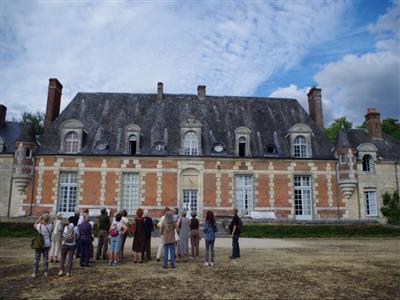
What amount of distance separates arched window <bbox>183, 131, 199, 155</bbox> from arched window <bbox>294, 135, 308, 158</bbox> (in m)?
6.44

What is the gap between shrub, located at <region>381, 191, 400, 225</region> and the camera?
70.4 feet

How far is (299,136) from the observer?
22609 mm

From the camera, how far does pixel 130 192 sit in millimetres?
21172

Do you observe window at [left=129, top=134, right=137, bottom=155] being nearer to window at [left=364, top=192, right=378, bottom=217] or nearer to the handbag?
the handbag

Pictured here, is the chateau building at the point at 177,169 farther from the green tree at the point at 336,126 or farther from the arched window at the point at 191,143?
the green tree at the point at 336,126

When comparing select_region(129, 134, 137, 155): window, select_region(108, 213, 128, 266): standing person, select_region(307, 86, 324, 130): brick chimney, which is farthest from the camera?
select_region(307, 86, 324, 130): brick chimney

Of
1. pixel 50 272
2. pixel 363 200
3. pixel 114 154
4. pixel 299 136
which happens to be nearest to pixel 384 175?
pixel 363 200

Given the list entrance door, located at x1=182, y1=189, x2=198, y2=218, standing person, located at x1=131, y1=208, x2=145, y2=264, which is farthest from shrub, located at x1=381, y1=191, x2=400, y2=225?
standing person, located at x1=131, y1=208, x2=145, y2=264

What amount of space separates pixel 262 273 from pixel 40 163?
17.2 m

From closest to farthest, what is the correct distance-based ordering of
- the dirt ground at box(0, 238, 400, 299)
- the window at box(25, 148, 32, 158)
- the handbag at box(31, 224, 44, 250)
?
the dirt ground at box(0, 238, 400, 299) → the handbag at box(31, 224, 44, 250) → the window at box(25, 148, 32, 158)

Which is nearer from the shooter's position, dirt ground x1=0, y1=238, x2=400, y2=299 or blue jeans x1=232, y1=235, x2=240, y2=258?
dirt ground x1=0, y1=238, x2=400, y2=299

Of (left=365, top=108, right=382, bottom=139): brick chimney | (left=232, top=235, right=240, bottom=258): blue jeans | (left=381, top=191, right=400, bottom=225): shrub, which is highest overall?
(left=365, top=108, right=382, bottom=139): brick chimney

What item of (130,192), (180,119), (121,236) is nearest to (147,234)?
(121,236)

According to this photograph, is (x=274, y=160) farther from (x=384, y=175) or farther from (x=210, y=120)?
(x=384, y=175)
